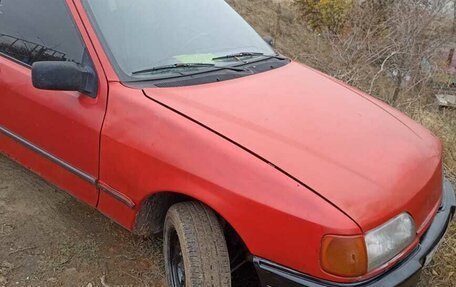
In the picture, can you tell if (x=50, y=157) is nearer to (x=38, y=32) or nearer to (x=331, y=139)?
(x=38, y=32)

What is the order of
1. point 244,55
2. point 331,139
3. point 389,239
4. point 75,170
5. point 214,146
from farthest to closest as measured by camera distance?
1. point 244,55
2. point 75,170
3. point 331,139
4. point 214,146
5. point 389,239

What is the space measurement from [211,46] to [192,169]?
1.04 m

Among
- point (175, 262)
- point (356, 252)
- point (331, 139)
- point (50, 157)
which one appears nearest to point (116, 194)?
point (175, 262)

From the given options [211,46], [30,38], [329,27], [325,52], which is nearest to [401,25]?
[325,52]

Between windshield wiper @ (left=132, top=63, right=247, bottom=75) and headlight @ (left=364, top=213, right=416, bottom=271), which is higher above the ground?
windshield wiper @ (left=132, top=63, right=247, bottom=75)

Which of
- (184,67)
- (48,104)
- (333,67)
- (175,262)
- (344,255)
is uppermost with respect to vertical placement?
(184,67)

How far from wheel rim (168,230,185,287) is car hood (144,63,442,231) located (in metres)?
0.69

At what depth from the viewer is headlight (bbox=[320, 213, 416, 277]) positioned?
176 cm

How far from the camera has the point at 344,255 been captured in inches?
69.7

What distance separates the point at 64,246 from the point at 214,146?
4.51 feet

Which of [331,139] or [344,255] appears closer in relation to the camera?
[344,255]

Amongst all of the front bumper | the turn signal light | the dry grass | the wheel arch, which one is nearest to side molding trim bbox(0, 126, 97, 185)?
the wheel arch

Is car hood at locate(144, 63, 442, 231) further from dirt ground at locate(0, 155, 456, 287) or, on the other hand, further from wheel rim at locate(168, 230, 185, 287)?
dirt ground at locate(0, 155, 456, 287)

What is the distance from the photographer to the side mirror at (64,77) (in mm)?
2311
